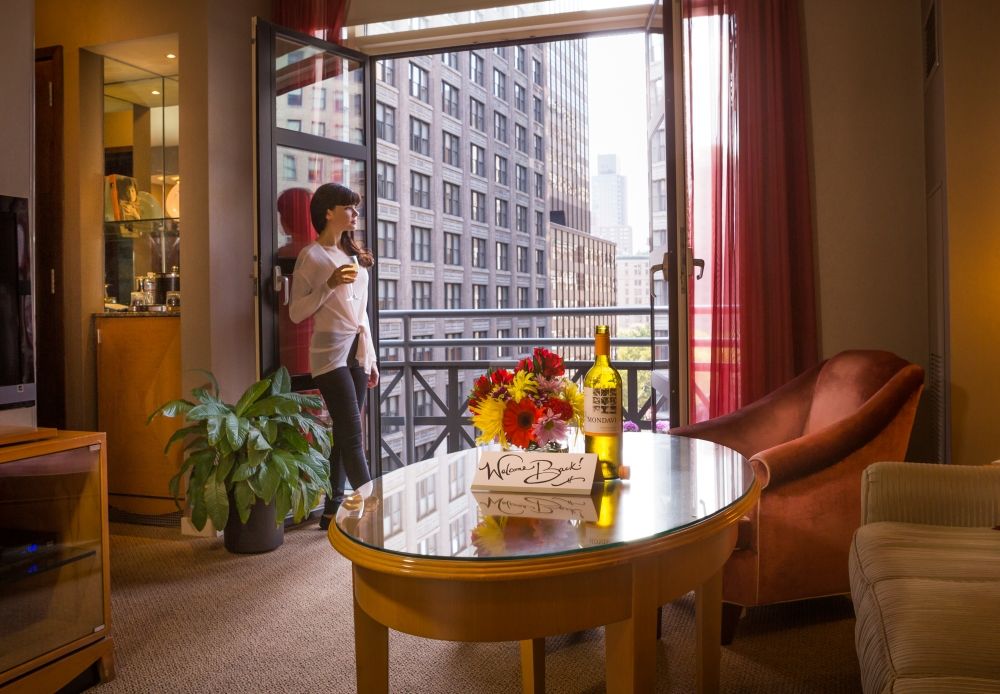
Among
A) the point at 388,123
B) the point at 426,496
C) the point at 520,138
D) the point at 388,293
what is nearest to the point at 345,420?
the point at 426,496

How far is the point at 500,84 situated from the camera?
3114 cm

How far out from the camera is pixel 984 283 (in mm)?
2555

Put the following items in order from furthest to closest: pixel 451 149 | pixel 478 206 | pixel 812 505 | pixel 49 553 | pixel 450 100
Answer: pixel 478 206 → pixel 451 149 → pixel 450 100 → pixel 812 505 → pixel 49 553

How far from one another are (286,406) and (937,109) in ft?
8.61

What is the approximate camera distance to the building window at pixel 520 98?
32281mm

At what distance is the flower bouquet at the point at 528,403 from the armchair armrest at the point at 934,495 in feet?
2.46

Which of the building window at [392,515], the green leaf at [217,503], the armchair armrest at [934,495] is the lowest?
the green leaf at [217,503]

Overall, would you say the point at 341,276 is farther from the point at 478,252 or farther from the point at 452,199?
the point at 478,252

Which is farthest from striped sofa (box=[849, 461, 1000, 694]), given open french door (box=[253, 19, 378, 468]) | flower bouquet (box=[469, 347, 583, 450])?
open french door (box=[253, 19, 378, 468])

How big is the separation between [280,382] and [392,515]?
2.02 metres

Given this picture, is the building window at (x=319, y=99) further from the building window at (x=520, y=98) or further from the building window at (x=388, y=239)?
the building window at (x=520, y=98)

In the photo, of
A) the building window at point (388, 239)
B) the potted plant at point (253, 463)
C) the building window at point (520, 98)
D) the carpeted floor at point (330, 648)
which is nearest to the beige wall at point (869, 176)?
the carpeted floor at point (330, 648)

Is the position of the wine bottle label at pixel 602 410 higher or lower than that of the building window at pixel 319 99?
lower

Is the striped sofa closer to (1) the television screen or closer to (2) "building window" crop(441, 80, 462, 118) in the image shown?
(1) the television screen
